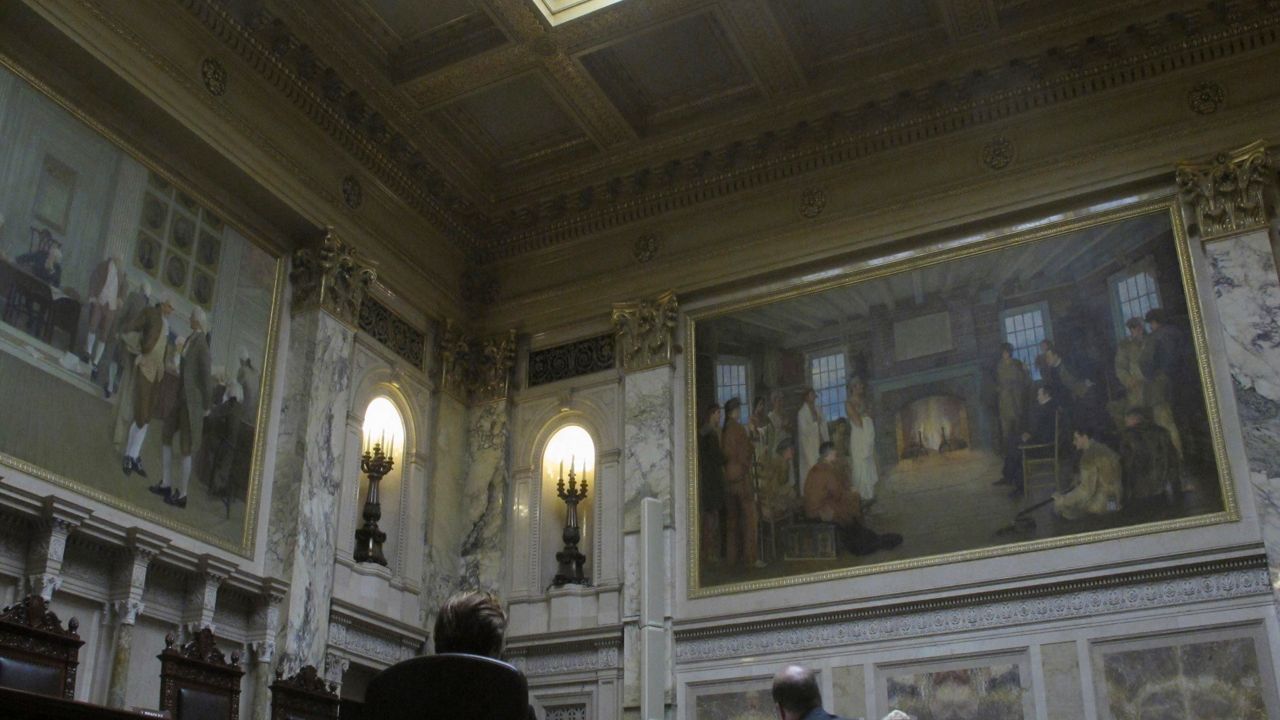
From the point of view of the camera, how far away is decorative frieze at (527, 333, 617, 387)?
49.2 feet

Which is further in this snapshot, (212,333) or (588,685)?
(588,685)

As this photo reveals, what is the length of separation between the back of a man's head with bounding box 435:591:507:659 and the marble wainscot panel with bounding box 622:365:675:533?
34.9ft

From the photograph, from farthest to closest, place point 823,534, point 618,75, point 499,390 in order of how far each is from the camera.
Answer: point 499,390
point 618,75
point 823,534

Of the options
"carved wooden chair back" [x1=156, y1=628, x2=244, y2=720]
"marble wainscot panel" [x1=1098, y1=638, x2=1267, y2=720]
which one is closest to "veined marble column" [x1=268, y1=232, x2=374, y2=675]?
"carved wooden chair back" [x1=156, y1=628, x2=244, y2=720]

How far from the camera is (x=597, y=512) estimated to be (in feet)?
46.8

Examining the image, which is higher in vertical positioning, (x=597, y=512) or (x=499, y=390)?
(x=499, y=390)

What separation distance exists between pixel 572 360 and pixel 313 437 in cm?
372

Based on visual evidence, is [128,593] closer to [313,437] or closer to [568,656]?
[313,437]

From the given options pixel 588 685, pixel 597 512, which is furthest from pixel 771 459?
pixel 588 685

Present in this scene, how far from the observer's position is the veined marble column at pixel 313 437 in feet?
39.2

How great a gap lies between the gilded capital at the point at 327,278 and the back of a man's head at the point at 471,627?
10509 mm

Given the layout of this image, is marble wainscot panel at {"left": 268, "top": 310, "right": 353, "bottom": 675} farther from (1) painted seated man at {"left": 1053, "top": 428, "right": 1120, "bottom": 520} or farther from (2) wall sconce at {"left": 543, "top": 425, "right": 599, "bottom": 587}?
(1) painted seated man at {"left": 1053, "top": 428, "right": 1120, "bottom": 520}

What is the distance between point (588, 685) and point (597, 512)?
194 centimetres

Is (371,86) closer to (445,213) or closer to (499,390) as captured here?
(445,213)
